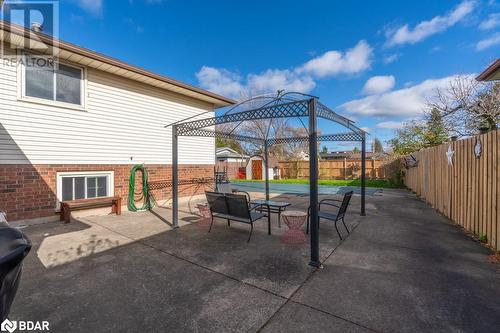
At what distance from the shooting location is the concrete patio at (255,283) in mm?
2359

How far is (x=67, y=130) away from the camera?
643 cm

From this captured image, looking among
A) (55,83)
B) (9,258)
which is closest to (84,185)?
→ (55,83)

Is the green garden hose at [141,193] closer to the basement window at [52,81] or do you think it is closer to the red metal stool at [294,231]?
the basement window at [52,81]

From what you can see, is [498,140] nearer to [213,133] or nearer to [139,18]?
[213,133]

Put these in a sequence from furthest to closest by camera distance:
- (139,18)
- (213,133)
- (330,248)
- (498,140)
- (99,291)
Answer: (139,18)
(213,133)
(330,248)
(498,140)
(99,291)

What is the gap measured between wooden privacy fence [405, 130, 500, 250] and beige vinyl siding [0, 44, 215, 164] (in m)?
8.44

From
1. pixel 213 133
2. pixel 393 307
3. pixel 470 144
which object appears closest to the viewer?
pixel 393 307

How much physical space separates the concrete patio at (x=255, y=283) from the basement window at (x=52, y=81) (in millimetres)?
3402

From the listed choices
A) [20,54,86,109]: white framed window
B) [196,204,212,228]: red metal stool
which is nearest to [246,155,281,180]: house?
[196,204,212,228]: red metal stool

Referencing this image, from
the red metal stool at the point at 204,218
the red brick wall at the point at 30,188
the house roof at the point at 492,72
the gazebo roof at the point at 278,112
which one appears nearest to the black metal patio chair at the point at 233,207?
the red metal stool at the point at 204,218

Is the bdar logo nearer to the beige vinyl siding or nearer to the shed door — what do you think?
the beige vinyl siding

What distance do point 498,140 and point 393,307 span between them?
3535 millimetres

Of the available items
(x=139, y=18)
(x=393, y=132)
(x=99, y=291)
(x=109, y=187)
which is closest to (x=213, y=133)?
(x=109, y=187)

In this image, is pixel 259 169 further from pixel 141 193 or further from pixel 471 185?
pixel 471 185
